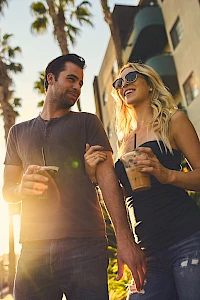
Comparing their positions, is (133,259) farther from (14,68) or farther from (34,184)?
(14,68)

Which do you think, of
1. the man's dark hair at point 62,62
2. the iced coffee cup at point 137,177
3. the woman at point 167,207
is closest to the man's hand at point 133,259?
the woman at point 167,207

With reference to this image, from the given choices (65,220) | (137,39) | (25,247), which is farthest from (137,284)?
(137,39)

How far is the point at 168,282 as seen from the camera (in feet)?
7.33

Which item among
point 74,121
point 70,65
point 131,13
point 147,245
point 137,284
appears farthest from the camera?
point 131,13

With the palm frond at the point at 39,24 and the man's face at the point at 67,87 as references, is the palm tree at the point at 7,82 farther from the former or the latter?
the man's face at the point at 67,87

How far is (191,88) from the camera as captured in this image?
16.1 metres

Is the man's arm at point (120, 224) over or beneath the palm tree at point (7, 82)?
beneath

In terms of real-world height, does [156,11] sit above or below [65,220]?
above

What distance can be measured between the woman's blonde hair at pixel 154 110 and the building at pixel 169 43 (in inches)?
380

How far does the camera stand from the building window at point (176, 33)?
16.8 m

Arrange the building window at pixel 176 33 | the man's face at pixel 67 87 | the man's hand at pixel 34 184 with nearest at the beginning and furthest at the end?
the man's hand at pixel 34 184 → the man's face at pixel 67 87 → the building window at pixel 176 33

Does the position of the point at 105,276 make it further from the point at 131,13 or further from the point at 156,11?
the point at 131,13

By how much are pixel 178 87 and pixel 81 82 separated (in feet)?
55.1

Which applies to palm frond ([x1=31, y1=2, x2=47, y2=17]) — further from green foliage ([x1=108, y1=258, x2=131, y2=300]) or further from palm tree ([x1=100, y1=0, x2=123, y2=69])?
green foliage ([x1=108, y1=258, x2=131, y2=300])
